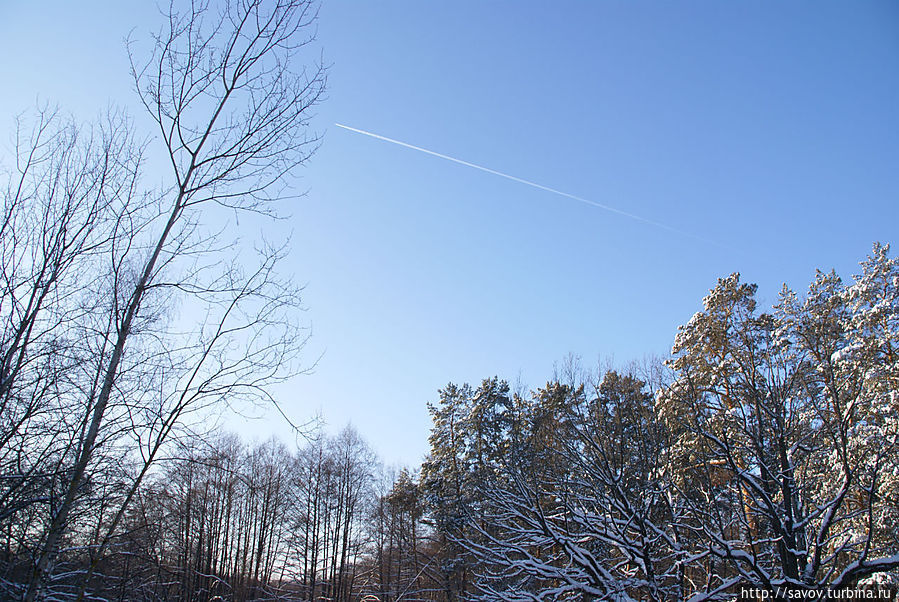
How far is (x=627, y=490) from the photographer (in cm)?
1053

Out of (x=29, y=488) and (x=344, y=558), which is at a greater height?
(x=29, y=488)

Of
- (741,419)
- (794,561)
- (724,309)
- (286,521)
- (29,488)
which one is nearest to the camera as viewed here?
(29,488)

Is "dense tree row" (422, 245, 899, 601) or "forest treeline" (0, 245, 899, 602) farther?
"dense tree row" (422, 245, 899, 601)

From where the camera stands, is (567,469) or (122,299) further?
(567,469)

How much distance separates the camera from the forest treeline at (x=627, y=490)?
490cm

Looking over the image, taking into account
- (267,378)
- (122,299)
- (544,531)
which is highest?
(122,299)

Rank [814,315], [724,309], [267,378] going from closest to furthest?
[267,378] < [814,315] < [724,309]

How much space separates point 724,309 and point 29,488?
644 inches

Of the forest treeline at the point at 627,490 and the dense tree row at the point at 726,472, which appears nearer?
the forest treeline at the point at 627,490

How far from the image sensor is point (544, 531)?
9195mm

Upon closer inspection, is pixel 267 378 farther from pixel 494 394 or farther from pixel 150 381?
pixel 494 394

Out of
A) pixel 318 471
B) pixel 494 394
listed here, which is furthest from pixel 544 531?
pixel 318 471

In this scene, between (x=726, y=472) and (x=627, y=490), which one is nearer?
(x=627, y=490)

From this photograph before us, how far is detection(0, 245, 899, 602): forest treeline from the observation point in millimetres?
4898
